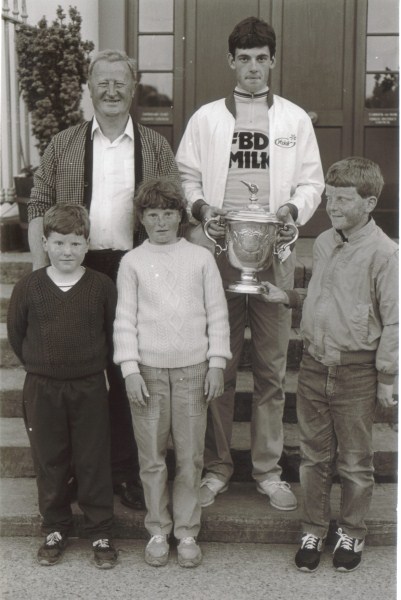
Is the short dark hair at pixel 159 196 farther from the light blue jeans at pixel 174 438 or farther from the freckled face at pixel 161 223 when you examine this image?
the light blue jeans at pixel 174 438

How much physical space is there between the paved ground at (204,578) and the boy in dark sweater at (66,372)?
82 mm

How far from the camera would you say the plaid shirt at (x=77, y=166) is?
3430mm

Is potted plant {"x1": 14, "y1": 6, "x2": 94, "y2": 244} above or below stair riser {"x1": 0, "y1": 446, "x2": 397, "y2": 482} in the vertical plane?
above

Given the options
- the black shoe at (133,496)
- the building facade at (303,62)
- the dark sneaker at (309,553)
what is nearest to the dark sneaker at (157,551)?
the black shoe at (133,496)

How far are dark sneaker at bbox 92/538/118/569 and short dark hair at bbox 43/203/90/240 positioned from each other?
120 cm

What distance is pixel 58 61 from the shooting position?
5.57 metres

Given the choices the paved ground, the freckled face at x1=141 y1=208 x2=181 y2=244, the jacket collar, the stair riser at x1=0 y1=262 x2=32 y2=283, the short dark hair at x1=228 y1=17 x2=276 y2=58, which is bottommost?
the paved ground

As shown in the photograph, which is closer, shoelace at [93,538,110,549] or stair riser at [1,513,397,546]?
shoelace at [93,538,110,549]

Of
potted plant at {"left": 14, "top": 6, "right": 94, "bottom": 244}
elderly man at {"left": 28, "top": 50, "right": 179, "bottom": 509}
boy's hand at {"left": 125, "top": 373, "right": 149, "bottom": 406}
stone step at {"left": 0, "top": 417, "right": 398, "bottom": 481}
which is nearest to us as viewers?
boy's hand at {"left": 125, "top": 373, "right": 149, "bottom": 406}

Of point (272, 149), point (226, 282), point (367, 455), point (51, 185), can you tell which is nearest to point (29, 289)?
point (51, 185)

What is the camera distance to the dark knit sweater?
→ 321 centimetres

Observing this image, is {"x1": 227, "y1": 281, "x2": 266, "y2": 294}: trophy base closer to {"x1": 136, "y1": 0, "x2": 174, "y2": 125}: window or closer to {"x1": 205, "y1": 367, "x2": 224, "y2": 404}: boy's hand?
{"x1": 205, "y1": 367, "x2": 224, "y2": 404}: boy's hand

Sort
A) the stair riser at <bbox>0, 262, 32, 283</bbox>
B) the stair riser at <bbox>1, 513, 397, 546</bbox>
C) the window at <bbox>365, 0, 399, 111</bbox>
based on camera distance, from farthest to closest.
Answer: the window at <bbox>365, 0, 399, 111</bbox>
the stair riser at <bbox>0, 262, 32, 283</bbox>
the stair riser at <bbox>1, 513, 397, 546</bbox>

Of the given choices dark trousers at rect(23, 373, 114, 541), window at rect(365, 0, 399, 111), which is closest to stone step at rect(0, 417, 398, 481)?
dark trousers at rect(23, 373, 114, 541)
